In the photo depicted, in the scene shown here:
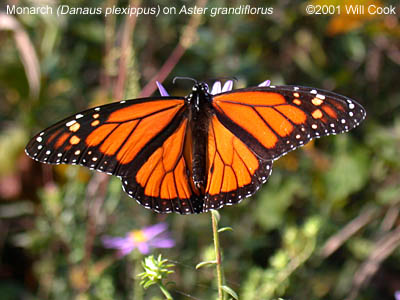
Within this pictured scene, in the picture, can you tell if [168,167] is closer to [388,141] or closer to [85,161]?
[85,161]

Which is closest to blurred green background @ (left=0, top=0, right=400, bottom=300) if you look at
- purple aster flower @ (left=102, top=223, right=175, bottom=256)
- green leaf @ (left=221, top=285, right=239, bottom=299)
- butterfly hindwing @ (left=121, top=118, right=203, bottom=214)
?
purple aster flower @ (left=102, top=223, right=175, bottom=256)

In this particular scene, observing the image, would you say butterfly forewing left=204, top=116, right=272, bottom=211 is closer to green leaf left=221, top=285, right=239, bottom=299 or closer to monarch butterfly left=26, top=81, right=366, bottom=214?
monarch butterfly left=26, top=81, right=366, bottom=214

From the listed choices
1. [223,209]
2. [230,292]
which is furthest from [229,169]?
[223,209]

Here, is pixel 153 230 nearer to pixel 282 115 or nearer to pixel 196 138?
pixel 196 138

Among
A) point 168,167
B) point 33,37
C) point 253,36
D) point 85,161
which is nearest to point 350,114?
point 168,167

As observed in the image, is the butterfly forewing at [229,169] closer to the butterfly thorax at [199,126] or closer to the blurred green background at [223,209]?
the butterfly thorax at [199,126]
